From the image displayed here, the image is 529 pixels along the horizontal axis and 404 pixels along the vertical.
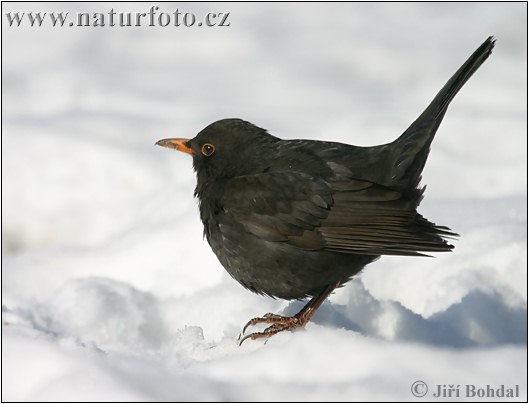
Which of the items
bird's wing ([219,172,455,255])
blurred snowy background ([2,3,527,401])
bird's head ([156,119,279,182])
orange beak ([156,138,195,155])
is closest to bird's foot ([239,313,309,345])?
blurred snowy background ([2,3,527,401])

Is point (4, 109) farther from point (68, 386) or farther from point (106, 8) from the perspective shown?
point (68, 386)

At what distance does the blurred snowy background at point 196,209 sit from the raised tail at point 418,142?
2.32 ft

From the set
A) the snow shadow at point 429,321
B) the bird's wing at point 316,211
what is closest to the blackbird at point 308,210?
the bird's wing at point 316,211

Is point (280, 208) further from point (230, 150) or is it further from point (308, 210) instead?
point (230, 150)

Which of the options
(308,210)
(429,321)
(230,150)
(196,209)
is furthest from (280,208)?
(196,209)

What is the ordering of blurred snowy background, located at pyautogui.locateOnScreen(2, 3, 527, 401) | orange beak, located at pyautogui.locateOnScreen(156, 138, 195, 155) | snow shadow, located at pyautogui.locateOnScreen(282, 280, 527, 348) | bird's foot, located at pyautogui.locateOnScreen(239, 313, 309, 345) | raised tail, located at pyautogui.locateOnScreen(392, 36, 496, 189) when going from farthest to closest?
1. orange beak, located at pyautogui.locateOnScreen(156, 138, 195, 155)
2. raised tail, located at pyautogui.locateOnScreen(392, 36, 496, 189)
3. snow shadow, located at pyautogui.locateOnScreen(282, 280, 527, 348)
4. bird's foot, located at pyautogui.locateOnScreen(239, 313, 309, 345)
5. blurred snowy background, located at pyautogui.locateOnScreen(2, 3, 527, 401)

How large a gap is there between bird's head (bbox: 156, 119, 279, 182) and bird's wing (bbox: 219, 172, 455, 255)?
0.55ft

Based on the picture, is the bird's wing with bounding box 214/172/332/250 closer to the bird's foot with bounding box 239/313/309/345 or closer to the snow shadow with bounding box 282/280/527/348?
the bird's foot with bounding box 239/313/309/345

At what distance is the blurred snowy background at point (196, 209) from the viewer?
389cm

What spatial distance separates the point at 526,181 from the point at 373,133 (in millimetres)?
1498

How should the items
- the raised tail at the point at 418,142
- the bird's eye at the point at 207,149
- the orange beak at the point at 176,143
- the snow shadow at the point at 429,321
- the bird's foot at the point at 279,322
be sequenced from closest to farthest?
the bird's foot at the point at 279,322
the snow shadow at the point at 429,321
the raised tail at the point at 418,142
the bird's eye at the point at 207,149
the orange beak at the point at 176,143

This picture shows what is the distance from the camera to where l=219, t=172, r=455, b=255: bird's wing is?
4695 mm

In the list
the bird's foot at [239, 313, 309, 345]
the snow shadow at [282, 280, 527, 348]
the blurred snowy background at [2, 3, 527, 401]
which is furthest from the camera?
the snow shadow at [282, 280, 527, 348]

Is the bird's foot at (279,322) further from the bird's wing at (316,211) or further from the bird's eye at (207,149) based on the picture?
the bird's eye at (207,149)
